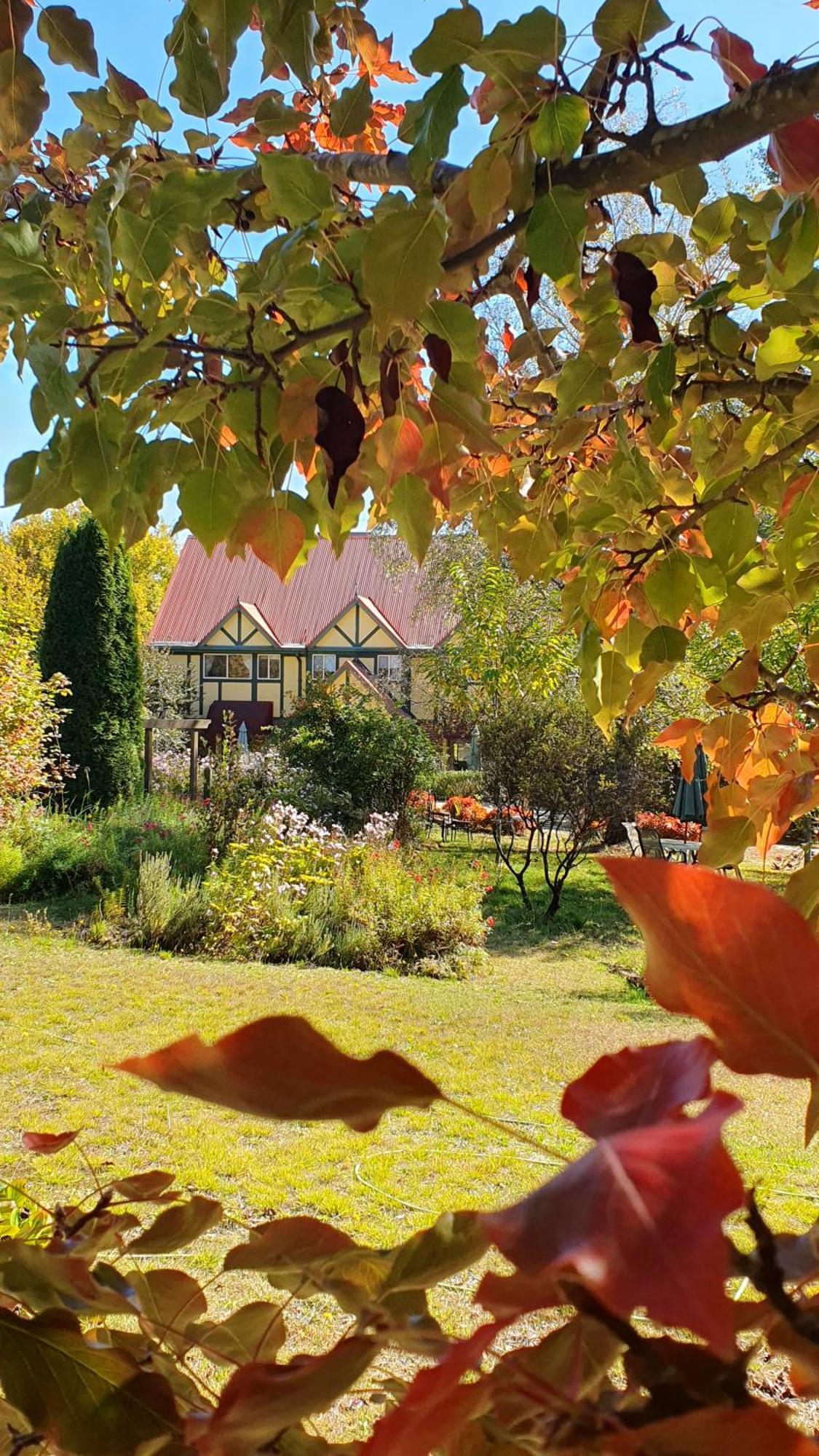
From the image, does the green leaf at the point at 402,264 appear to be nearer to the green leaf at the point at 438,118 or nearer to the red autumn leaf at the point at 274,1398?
the green leaf at the point at 438,118

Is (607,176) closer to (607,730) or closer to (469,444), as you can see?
(469,444)

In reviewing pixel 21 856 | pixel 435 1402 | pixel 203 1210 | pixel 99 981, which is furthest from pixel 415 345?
pixel 21 856

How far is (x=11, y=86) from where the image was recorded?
81 centimetres

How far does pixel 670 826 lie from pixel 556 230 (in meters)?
11.6

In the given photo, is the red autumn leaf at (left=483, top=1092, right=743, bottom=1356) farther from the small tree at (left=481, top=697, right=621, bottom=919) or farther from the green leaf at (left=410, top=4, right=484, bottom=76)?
→ the small tree at (left=481, top=697, right=621, bottom=919)

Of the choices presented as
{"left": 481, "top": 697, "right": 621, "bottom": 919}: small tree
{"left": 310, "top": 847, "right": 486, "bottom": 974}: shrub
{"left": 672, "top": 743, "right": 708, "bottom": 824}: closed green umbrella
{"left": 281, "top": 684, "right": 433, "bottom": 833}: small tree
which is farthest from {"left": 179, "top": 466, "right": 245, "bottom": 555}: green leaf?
{"left": 672, "top": 743, "right": 708, "bottom": 824}: closed green umbrella

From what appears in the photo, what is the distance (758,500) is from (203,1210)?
115cm

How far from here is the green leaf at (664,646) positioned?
1.17 metres

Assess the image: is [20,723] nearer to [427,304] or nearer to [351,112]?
[351,112]

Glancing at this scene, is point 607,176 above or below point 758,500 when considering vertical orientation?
above

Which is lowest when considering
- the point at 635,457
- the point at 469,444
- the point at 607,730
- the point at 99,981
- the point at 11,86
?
the point at 99,981

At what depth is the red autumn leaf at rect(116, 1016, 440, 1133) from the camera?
0.22 meters

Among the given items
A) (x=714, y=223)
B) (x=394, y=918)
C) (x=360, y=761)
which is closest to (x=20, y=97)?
(x=714, y=223)

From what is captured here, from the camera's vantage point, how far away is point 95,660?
11.9 meters
